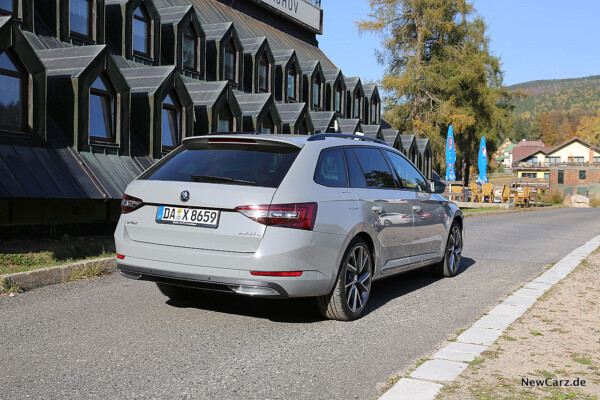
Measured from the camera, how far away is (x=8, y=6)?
1553 cm

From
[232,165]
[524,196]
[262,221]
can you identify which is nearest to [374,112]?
[524,196]

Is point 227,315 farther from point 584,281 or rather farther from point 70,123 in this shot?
point 70,123

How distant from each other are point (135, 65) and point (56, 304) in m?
15.1

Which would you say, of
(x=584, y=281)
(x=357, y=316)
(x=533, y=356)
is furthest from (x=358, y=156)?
(x=584, y=281)

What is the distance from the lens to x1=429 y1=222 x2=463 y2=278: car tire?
8.59 metres

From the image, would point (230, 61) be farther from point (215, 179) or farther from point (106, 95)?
point (215, 179)

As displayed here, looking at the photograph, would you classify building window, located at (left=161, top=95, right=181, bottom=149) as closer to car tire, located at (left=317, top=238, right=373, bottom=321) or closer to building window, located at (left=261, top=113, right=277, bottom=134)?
building window, located at (left=261, top=113, right=277, bottom=134)

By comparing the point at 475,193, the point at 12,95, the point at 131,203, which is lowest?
the point at 475,193

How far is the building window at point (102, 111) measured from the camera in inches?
619

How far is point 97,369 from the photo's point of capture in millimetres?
4172

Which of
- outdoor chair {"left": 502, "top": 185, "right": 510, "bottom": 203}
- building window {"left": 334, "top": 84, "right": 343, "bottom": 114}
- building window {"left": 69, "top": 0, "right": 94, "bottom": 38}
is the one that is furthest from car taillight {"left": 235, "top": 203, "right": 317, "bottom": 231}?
outdoor chair {"left": 502, "top": 185, "right": 510, "bottom": 203}

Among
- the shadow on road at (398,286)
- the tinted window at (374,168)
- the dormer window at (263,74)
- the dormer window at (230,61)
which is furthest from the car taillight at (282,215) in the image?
the dormer window at (263,74)

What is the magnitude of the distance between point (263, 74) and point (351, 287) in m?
24.2

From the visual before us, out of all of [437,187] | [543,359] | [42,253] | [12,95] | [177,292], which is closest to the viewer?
[543,359]
